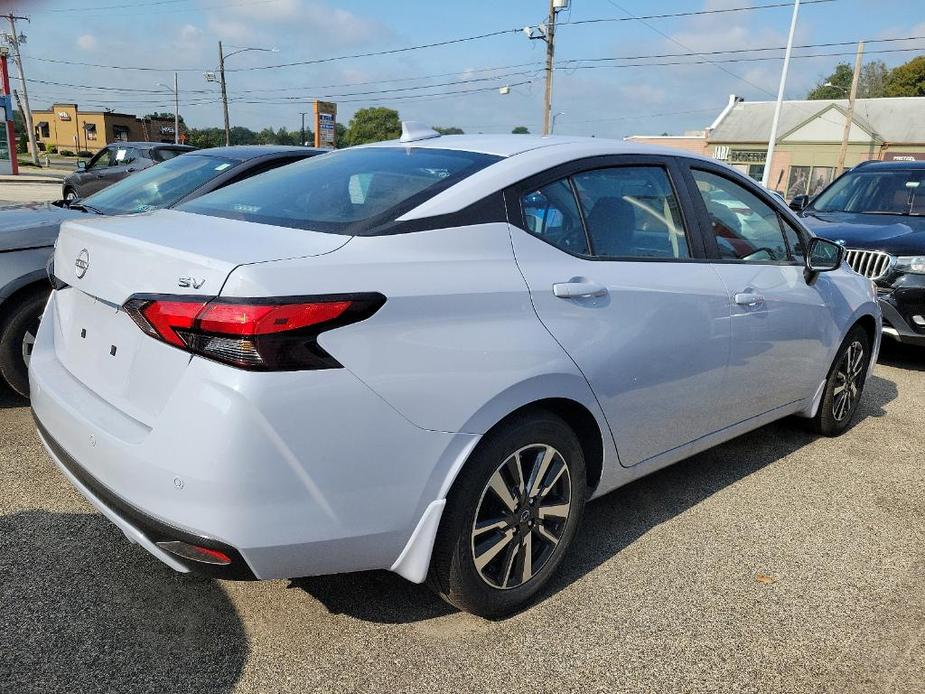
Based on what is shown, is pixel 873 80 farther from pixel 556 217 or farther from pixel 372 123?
pixel 556 217

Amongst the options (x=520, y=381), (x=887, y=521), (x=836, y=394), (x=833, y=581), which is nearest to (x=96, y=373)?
(x=520, y=381)

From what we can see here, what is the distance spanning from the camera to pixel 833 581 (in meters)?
2.93

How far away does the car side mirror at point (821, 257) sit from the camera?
382cm

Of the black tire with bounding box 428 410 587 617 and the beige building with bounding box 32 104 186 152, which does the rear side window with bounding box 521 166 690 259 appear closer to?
the black tire with bounding box 428 410 587 617

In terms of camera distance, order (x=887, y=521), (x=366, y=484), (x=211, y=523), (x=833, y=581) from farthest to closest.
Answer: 1. (x=887, y=521)
2. (x=833, y=581)
3. (x=366, y=484)
4. (x=211, y=523)

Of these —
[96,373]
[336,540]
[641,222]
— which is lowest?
[336,540]

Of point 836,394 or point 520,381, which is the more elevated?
point 520,381

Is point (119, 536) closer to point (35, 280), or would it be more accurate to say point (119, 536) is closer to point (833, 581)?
point (35, 280)

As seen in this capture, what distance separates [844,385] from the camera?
4.47m

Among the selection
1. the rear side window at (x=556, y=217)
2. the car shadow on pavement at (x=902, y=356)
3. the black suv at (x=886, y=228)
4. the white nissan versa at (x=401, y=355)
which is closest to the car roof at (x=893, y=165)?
the black suv at (x=886, y=228)

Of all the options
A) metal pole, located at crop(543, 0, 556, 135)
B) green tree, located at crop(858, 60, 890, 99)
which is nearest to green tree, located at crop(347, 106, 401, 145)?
green tree, located at crop(858, 60, 890, 99)

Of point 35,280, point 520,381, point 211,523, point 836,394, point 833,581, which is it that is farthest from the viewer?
point 836,394

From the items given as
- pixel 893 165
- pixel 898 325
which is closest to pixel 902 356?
pixel 898 325

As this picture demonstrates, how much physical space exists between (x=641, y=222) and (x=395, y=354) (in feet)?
4.72
